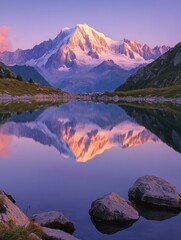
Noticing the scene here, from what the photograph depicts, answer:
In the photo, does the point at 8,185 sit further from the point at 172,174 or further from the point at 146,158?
the point at 146,158

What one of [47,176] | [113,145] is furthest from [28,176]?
[113,145]

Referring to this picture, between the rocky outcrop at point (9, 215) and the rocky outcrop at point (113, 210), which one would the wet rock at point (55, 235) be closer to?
the rocky outcrop at point (9, 215)

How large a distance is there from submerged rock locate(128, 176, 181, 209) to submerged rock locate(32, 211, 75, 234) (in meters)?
8.51

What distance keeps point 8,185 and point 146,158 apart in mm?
24441

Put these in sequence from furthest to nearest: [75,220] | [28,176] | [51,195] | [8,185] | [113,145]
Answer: [113,145]
[28,176]
[8,185]
[51,195]
[75,220]

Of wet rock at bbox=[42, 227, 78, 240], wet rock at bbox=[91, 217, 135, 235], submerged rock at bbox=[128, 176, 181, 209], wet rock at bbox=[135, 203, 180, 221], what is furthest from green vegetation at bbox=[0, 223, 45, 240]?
submerged rock at bbox=[128, 176, 181, 209]

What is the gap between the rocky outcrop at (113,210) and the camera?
2952 centimetres

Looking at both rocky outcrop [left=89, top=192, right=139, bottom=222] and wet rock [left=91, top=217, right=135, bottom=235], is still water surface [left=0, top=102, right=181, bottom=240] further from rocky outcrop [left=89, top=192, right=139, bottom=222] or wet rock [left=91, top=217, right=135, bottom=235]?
rocky outcrop [left=89, top=192, right=139, bottom=222]

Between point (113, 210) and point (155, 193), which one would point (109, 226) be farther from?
point (155, 193)

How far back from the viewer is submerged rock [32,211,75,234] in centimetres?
2667

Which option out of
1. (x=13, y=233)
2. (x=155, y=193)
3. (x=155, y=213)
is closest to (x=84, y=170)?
(x=155, y=193)

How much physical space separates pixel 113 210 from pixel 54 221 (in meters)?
4.91

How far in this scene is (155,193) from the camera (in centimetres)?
3356

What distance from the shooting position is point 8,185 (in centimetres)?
3888
